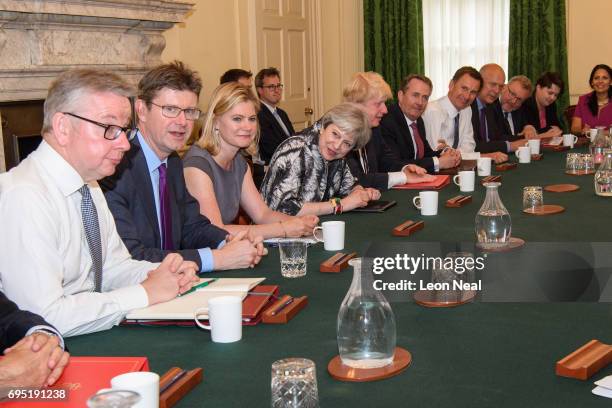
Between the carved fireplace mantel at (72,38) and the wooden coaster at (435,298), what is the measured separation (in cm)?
292

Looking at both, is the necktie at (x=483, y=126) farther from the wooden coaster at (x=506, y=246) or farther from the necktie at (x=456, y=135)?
the wooden coaster at (x=506, y=246)

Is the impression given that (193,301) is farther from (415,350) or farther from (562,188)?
(562,188)

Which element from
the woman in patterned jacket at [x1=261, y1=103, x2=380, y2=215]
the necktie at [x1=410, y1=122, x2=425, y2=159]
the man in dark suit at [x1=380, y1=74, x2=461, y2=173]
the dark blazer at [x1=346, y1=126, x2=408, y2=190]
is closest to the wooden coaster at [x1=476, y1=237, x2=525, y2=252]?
the woman in patterned jacket at [x1=261, y1=103, x2=380, y2=215]

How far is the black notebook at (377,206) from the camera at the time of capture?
317cm

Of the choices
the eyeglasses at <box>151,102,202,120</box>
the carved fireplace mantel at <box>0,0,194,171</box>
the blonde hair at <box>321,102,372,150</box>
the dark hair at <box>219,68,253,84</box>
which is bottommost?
the blonde hair at <box>321,102,372,150</box>

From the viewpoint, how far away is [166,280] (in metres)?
1.90

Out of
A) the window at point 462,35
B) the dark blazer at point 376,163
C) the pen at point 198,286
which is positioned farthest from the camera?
the window at point 462,35

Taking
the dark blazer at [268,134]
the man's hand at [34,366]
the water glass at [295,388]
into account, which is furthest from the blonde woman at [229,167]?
the dark blazer at [268,134]

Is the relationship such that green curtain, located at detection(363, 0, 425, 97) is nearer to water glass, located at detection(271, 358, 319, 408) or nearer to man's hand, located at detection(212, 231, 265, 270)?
man's hand, located at detection(212, 231, 265, 270)

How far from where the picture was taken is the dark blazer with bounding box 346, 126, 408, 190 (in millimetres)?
3865

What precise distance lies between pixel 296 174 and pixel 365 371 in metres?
2.06

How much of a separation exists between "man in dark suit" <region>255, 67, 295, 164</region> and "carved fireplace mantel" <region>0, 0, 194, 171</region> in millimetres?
1264

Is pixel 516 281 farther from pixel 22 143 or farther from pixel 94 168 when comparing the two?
pixel 22 143

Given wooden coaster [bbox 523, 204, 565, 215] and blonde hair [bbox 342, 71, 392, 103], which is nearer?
wooden coaster [bbox 523, 204, 565, 215]
